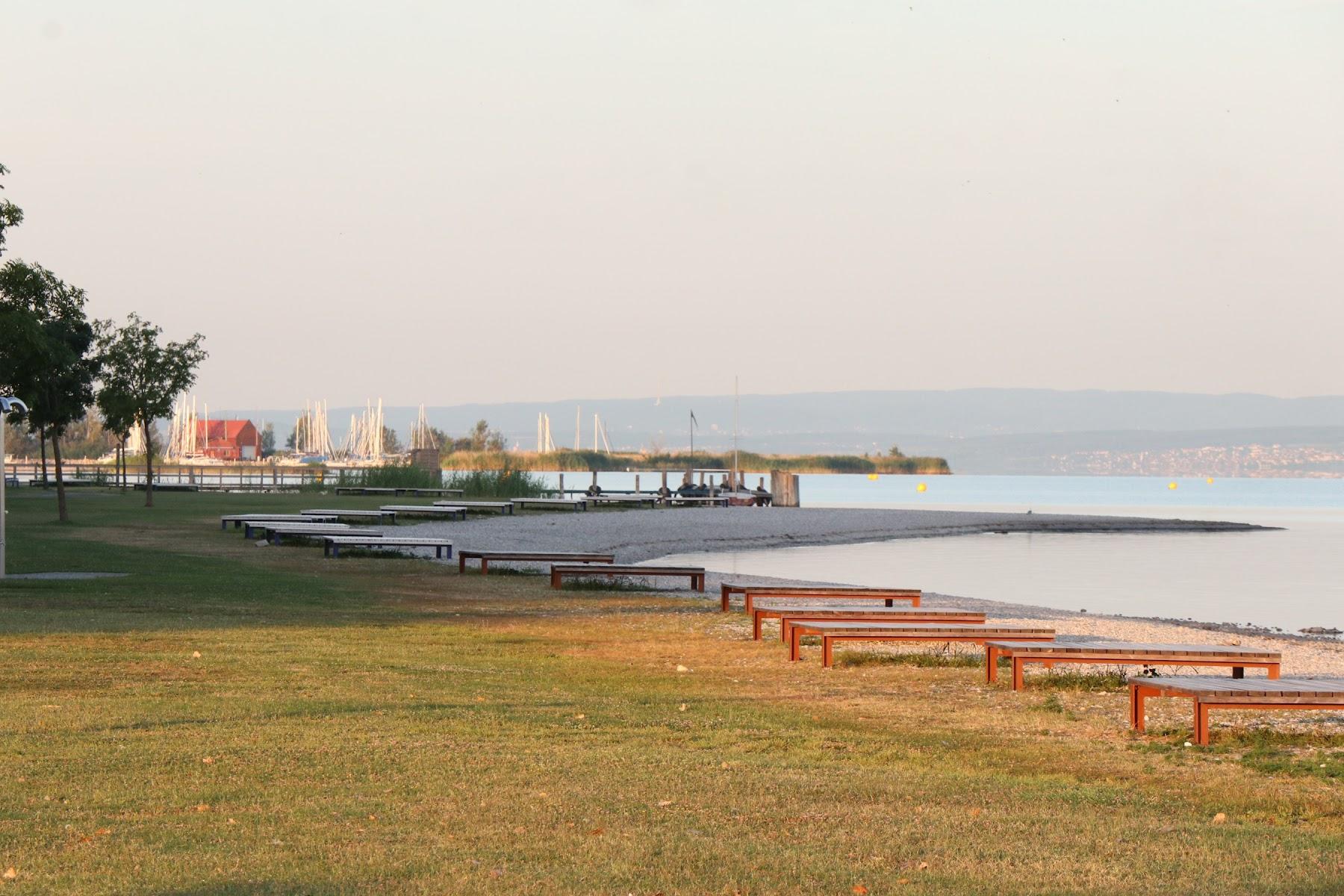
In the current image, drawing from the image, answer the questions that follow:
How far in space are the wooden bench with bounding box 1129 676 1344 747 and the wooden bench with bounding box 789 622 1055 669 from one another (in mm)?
2942

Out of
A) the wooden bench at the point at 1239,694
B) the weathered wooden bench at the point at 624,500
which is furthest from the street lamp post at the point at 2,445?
the weathered wooden bench at the point at 624,500

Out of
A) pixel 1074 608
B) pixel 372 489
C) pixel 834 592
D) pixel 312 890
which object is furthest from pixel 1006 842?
pixel 372 489

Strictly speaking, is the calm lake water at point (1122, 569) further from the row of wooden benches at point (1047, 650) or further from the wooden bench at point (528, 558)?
the row of wooden benches at point (1047, 650)

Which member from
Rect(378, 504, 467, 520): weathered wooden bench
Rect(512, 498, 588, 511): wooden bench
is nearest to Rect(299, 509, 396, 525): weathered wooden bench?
Rect(378, 504, 467, 520): weathered wooden bench

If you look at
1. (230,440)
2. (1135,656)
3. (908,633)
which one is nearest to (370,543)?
(908,633)

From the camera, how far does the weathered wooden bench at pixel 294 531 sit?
81.8 feet

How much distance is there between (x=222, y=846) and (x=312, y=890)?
705 mm

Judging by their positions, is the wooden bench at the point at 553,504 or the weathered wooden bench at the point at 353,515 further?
the wooden bench at the point at 553,504

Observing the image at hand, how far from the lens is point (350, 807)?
237 inches

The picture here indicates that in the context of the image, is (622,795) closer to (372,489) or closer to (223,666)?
(223,666)

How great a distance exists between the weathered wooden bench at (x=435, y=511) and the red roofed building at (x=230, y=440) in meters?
87.6

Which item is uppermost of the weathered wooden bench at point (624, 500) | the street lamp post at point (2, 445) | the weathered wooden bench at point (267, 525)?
the street lamp post at point (2, 445)

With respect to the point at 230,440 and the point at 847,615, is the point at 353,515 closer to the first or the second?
the point at 847,615

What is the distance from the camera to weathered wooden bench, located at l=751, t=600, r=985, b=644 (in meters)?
12.7
